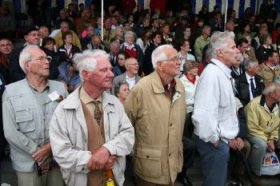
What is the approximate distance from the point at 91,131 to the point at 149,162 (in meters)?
0.60

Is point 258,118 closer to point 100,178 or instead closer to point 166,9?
point 100,178

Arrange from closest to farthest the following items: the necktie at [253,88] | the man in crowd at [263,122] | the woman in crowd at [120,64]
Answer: the man in crowd at [263,122] < the necktie at [253,88] < the woman in crowd at [120,64]

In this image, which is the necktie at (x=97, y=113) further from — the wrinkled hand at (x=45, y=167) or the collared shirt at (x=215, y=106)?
the collared shirt at (x=215, y=106)

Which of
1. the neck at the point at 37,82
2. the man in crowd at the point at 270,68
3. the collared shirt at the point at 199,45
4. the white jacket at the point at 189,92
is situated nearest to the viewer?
the neck at the point at 37,82

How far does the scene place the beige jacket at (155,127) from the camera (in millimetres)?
2742

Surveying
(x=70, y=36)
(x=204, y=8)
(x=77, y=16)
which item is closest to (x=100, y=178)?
(x=70, y=36)

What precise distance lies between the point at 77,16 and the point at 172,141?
732 centimetres

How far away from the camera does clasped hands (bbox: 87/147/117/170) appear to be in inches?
90.0

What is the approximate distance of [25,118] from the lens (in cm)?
260

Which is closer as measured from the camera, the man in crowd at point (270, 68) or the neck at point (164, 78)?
the neck at point (164, 78)

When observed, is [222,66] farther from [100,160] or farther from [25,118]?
[25,118]

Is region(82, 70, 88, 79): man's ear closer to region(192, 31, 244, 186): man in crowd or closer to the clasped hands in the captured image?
the clasped hands

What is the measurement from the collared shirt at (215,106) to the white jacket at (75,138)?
65 cm

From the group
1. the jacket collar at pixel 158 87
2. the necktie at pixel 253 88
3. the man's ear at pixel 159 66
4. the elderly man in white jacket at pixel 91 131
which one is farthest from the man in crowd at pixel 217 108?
the necktie at pixel 253 88
